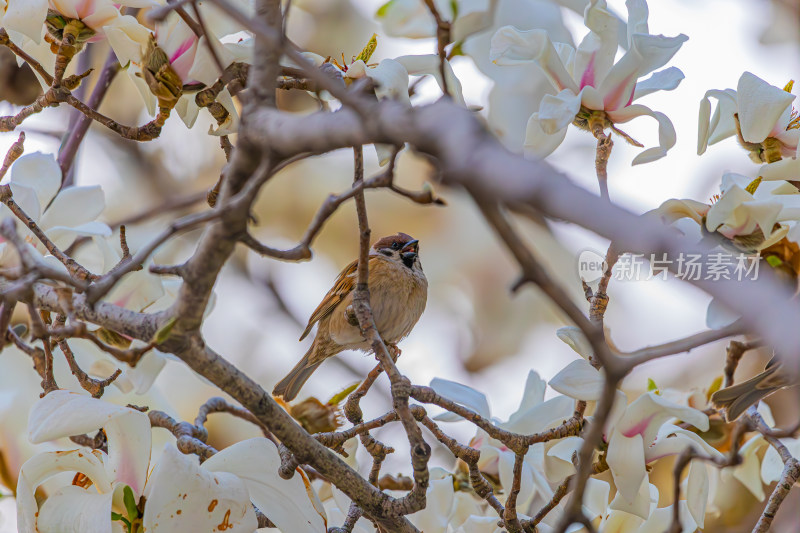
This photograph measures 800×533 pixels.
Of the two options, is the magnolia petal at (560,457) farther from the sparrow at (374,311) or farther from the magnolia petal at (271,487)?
the sparrow at (374,311)

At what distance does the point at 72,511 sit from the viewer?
1017mm

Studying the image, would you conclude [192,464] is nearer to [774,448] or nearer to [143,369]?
[143,369]

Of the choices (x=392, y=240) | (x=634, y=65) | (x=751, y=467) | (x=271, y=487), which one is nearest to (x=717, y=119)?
(x=634, y=65)

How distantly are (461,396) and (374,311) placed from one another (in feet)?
3.77

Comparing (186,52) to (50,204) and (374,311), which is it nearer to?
(50,204)

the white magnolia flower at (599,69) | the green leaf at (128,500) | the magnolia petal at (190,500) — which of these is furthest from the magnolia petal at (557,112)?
the green leaf at (128,500)

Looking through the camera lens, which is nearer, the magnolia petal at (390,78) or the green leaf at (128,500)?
the green leaf at (128,500)

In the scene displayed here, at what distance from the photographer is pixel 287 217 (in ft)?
9.33

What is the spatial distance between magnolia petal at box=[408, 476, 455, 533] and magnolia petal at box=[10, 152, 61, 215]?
77 cm

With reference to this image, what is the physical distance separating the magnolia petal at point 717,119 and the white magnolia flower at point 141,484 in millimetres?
817

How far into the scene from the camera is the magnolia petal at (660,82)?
48.1 inches

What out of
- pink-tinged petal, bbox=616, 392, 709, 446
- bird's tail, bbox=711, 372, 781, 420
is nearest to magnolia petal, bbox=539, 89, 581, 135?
pink-tinged petal, bbox=616, 392, 709, 446

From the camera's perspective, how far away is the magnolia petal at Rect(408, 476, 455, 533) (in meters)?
1.33

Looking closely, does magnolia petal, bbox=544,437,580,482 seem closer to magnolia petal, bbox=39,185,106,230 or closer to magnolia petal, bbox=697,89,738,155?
magnolia petal, bbox=697,89,738,155
